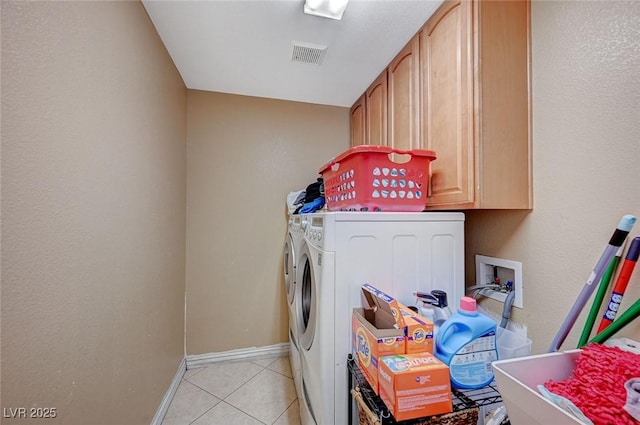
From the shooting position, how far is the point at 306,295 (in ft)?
4.84

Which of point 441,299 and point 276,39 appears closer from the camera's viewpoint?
point 441,299

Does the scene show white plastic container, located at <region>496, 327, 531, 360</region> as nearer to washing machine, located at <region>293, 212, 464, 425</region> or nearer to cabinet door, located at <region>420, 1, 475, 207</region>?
washing machine, located at <region>293, 212, 464, 425</region>

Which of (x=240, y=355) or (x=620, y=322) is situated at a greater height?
(x=620, y=322)

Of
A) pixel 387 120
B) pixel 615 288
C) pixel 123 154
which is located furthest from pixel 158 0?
pixel 615 288

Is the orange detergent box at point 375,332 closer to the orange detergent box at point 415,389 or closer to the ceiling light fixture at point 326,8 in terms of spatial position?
the orange detergent box at point 415,389

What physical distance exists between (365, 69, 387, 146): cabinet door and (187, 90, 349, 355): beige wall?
1.92 ft

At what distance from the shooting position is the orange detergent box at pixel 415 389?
0.67 m

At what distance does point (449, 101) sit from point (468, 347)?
1.08 metres

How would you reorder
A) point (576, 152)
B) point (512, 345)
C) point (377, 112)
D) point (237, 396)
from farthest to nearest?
point (377, 112) → point (237, 396) → point (512, 345) → point (576, 152)

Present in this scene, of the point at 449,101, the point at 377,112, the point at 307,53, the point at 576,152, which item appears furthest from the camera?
the point at 377,112

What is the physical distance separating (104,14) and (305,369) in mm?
1850

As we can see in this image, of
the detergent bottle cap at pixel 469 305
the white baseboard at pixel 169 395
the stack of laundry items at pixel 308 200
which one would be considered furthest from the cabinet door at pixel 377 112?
the white baseboard at pixel 169 395

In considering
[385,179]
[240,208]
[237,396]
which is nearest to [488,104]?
[385,179]

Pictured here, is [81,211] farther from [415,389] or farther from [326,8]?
[326,8]
